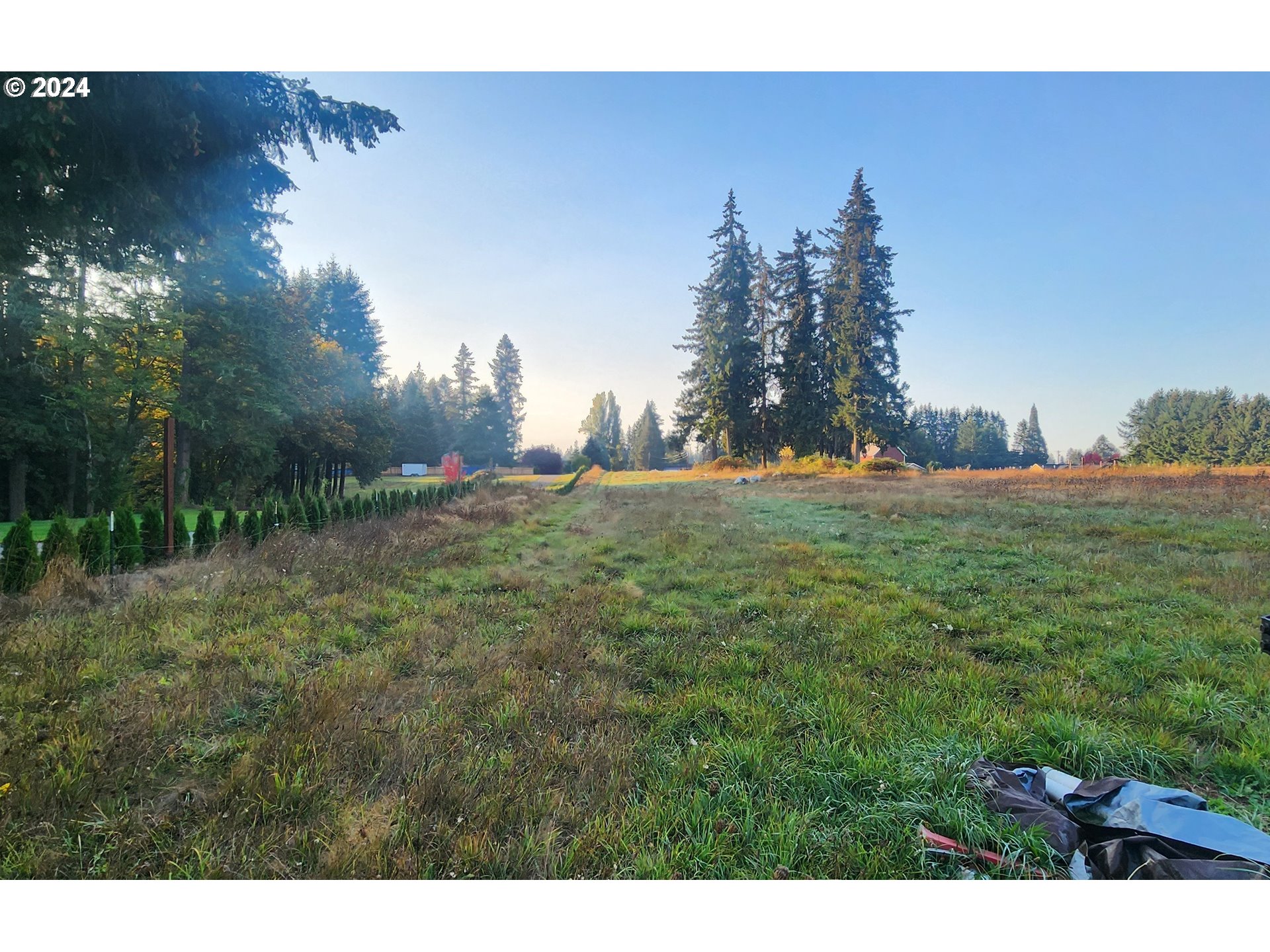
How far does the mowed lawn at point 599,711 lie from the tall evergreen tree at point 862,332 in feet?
55.1

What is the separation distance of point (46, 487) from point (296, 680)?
24169 mm

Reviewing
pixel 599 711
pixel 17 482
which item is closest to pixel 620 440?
pixel 17 482

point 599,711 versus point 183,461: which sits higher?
point 183,461

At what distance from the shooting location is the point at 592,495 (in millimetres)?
20688

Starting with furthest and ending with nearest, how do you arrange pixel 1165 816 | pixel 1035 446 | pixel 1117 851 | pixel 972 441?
1. pixel 972 441
2. pixel 1035 446
3. pixel 1165 816
4. pixel 1117 851

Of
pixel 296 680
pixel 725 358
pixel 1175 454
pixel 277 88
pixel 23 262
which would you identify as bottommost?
pixel 296 680

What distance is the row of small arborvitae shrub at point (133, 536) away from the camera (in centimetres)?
514

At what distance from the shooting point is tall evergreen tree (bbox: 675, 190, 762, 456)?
84.6 feet

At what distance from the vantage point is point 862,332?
21.8m

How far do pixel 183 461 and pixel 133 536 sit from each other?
1614 centimetres

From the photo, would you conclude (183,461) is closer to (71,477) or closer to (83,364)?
(71,477)

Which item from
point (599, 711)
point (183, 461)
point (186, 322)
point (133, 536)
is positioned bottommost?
point (599, 711)

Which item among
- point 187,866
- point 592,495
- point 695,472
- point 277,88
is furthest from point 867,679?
point 695,472

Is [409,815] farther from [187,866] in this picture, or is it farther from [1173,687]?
[1173,687]
